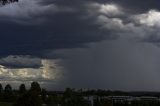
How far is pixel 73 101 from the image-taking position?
12406 cm

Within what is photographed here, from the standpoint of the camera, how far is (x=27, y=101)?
79.4 meters

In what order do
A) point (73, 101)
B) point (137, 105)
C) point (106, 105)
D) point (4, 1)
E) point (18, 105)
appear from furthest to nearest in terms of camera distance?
point (137, 105) → point (106, 105) → point (73, 101) → point (18, 105) → point (4, 1)

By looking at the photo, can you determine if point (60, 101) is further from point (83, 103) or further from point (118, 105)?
point (118, 105)

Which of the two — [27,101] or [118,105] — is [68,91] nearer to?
[118,105]

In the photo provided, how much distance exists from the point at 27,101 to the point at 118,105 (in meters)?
84.5

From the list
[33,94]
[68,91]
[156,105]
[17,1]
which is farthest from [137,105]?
[17,1]

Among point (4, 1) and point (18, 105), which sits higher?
point (4, 1)

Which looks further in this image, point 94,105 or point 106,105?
point 94,105

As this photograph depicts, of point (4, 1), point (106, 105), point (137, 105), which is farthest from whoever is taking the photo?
point (137, 105)

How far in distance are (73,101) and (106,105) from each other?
15011mm

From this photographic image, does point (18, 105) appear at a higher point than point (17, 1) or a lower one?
lower

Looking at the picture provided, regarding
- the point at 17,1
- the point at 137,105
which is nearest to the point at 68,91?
the point at 137,105

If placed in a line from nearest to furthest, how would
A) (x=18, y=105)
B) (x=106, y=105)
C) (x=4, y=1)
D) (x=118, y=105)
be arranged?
(x=4, y=1), (x=18, y=105), (x=106, y=105), (x=118, y=105)

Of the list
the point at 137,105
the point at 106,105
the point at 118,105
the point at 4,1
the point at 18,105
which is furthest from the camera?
the point at 118,105
